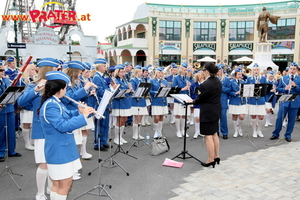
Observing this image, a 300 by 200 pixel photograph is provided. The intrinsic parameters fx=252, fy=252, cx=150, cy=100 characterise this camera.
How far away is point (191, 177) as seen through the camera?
17.4 ft

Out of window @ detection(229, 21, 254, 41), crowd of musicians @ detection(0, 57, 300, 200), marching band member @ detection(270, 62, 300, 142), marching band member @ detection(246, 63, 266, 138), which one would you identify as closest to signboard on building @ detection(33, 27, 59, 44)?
crowd of musicians @ detection(0, 57, 300, 200)

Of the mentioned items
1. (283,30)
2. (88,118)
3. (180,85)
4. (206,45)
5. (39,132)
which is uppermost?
(283,30)

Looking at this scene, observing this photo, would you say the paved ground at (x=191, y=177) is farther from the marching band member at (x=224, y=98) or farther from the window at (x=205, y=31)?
the window at (x=205, y=31)

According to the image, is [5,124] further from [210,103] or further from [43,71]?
[210,103]

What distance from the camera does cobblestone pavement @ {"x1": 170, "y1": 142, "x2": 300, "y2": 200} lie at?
450 cm

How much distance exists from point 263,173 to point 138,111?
398 centimetres

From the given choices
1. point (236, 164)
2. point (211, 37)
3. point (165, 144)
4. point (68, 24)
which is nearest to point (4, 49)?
point (68, 24)

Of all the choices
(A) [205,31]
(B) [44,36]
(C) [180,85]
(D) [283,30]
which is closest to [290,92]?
(C) [180,85]

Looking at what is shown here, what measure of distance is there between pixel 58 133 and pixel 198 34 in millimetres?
40029

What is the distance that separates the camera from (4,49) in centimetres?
2559

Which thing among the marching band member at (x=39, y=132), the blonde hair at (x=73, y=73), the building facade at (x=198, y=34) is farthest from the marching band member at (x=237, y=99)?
the building facade at (x=198, y=34)

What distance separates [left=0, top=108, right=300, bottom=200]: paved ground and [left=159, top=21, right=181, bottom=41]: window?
114 ft

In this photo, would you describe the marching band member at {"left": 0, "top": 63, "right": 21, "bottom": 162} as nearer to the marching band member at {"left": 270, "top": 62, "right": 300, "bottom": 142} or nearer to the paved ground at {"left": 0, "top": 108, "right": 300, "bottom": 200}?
the paved ground at {"left": 0, "top": 108, "right": 300, "bottom": 200}

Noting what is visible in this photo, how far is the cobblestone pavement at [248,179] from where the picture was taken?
177 inches
